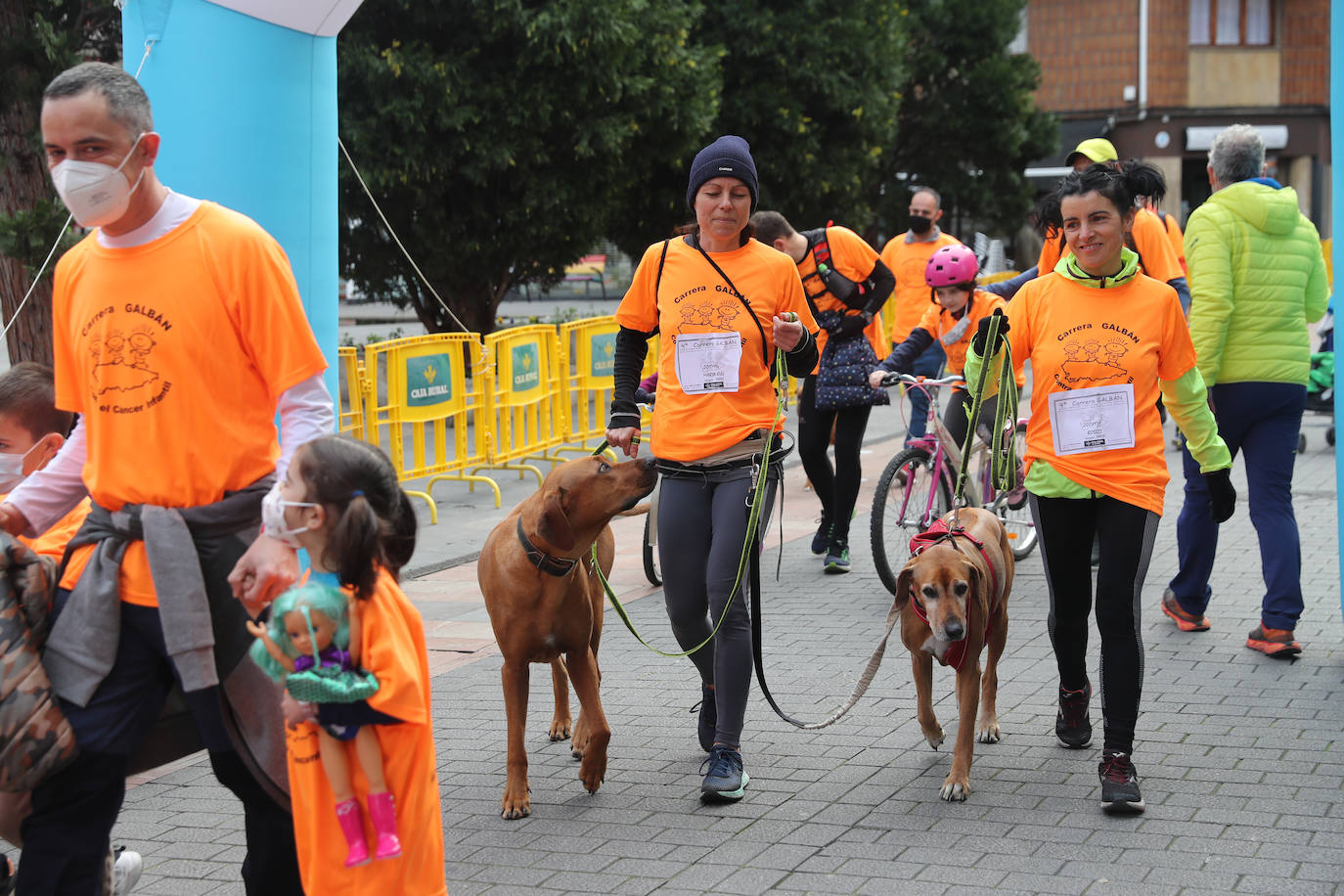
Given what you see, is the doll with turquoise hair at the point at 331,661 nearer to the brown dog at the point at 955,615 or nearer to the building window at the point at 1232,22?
the brown dog at the point at 955,615

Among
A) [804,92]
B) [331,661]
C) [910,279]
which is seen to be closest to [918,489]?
[910,279]

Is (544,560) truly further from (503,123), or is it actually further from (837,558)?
(503,123)

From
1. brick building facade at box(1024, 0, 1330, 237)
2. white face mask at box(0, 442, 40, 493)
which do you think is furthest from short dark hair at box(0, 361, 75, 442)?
brick building facade at box(1024, 0, 1330, 237)

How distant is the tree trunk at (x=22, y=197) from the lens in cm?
988

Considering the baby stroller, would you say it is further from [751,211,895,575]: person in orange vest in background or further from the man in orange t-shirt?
the man in orange t-shirt

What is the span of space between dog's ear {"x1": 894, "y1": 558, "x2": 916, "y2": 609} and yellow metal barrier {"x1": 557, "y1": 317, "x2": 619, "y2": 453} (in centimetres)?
748

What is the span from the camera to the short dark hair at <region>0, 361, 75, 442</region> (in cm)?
380

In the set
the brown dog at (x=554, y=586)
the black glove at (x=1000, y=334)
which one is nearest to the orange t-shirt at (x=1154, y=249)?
the black glove at (x=1000, y=334)

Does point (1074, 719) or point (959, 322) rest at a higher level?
point (959, 322)

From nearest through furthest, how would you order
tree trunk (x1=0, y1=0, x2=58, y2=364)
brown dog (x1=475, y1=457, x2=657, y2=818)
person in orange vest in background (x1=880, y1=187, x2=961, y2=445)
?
1. brown dog (x1=475, y1=457, x2=657, y2=818)
2. tree trunk (x1=0, y1=0, x2=58, y2=364)
3. person in orange vest in background (x1=880, y1=187, x2=961, y2=445)

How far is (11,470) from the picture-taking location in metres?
3.82

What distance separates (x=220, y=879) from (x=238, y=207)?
298 centimetres

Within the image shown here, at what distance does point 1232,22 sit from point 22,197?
33.6 m

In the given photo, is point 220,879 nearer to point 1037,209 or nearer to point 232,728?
point 232,728
